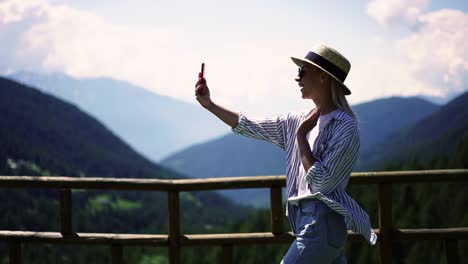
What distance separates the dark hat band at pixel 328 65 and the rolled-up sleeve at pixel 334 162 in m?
0.21

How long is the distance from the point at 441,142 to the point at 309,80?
288ft

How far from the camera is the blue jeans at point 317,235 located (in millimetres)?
2383

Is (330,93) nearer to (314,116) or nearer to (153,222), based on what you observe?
(314,116)

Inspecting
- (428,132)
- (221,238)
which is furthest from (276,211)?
(428,132)

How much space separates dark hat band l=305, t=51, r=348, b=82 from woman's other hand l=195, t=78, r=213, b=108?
1.63 feet

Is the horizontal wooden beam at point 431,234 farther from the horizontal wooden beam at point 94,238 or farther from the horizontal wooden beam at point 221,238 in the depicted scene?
the horizontal wooden beam at point 94,238

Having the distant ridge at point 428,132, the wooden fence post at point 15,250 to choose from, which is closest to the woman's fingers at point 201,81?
the wooden fence post at point 15,250

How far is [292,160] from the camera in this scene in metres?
2.59

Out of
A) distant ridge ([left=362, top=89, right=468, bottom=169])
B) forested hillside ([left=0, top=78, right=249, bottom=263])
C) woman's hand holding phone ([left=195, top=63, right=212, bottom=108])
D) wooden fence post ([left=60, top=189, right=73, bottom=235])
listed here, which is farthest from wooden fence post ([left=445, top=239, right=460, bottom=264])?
distant ridge ([left=362, top=89, right=468, bottom=169])

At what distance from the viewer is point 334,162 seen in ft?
7.82

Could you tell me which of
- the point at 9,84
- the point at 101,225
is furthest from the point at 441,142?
the point at 9,84

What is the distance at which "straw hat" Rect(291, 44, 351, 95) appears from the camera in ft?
8.12

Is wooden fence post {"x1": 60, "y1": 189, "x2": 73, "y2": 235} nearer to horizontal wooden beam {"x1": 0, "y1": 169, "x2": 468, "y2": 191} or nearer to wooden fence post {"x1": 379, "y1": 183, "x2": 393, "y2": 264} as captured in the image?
horizontal wooden beam {"x1": 0, "y1": 169, "x2": 468, "y2": 191}

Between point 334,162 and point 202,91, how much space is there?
2.30 ft
